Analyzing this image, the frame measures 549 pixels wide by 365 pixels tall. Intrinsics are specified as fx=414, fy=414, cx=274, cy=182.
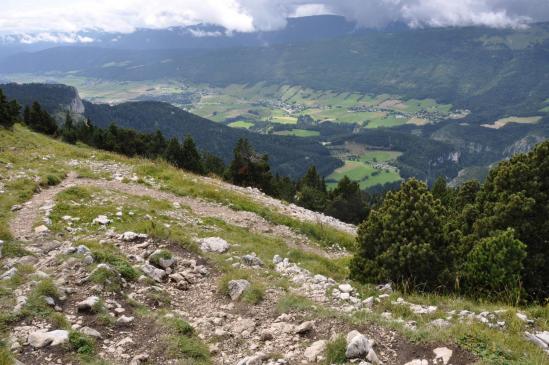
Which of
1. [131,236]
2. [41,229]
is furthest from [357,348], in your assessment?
[41,229]

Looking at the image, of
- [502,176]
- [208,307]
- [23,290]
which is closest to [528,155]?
[502,176]

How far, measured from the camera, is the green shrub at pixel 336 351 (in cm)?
780

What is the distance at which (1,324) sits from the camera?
8.45 m

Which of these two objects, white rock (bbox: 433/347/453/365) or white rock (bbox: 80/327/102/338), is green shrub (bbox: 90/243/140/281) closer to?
white rock (bbox: 80/327/102/338)

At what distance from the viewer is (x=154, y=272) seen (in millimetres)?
12211

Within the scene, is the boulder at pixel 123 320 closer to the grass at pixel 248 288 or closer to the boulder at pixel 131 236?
the grass at pixel 248 288

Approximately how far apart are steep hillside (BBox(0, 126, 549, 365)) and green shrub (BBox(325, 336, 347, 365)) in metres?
0.03

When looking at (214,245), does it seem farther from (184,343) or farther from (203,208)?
(203,208)

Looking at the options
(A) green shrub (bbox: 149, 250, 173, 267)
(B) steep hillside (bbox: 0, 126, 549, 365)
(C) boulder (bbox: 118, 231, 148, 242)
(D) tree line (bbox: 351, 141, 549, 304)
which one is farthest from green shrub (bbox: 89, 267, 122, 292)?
(D) tree line (bbox: 351, 141, 549, 304)

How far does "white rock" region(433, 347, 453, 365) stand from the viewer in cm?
746

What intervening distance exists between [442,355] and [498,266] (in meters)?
5.28

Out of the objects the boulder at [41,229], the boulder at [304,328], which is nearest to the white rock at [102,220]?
the boulder at [41,229]

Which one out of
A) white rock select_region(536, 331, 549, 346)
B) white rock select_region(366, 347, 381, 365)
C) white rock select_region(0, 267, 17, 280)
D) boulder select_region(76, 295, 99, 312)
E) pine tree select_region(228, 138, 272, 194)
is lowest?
pine tree select_region(228, 138, 272, 194)

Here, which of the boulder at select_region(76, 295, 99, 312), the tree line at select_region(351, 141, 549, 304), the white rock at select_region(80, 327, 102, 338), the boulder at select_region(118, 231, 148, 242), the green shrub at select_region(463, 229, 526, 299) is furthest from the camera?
the boulder at select_region(118, 231, 148, 242)
